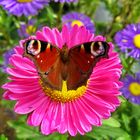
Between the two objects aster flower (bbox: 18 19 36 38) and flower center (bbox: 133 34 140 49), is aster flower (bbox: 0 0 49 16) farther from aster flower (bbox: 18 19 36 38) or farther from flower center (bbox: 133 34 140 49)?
flower center (bbox: 133 34 140 49)

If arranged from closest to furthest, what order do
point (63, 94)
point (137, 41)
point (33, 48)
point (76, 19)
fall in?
point (33, 48) < point (63, 94) < point (137, 41) < point (76, 19)

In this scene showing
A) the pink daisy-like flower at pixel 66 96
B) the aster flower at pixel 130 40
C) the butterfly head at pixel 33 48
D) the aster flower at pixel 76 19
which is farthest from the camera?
the aster flower at pixel 76 19

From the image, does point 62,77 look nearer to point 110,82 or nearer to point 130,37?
point 110,82

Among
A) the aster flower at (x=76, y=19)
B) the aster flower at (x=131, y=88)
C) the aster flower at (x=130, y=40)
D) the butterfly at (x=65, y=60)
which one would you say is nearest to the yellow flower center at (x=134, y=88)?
the aster flower at (x=131, y=88)

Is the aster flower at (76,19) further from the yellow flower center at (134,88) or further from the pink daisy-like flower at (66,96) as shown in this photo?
the pink daisy-like flower at (66,96)

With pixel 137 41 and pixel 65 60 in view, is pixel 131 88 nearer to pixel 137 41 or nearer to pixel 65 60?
pixel 137 41

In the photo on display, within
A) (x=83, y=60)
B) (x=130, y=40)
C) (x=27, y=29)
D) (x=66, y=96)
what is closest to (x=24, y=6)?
(x=27, y=29)

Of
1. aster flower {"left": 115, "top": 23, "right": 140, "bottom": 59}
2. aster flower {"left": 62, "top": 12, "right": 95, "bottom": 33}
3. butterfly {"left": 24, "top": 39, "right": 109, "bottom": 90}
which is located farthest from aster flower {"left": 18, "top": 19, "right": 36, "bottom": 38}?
butterfly {"left": 24, "top": 39, "right": 109, "bottom": 90}
